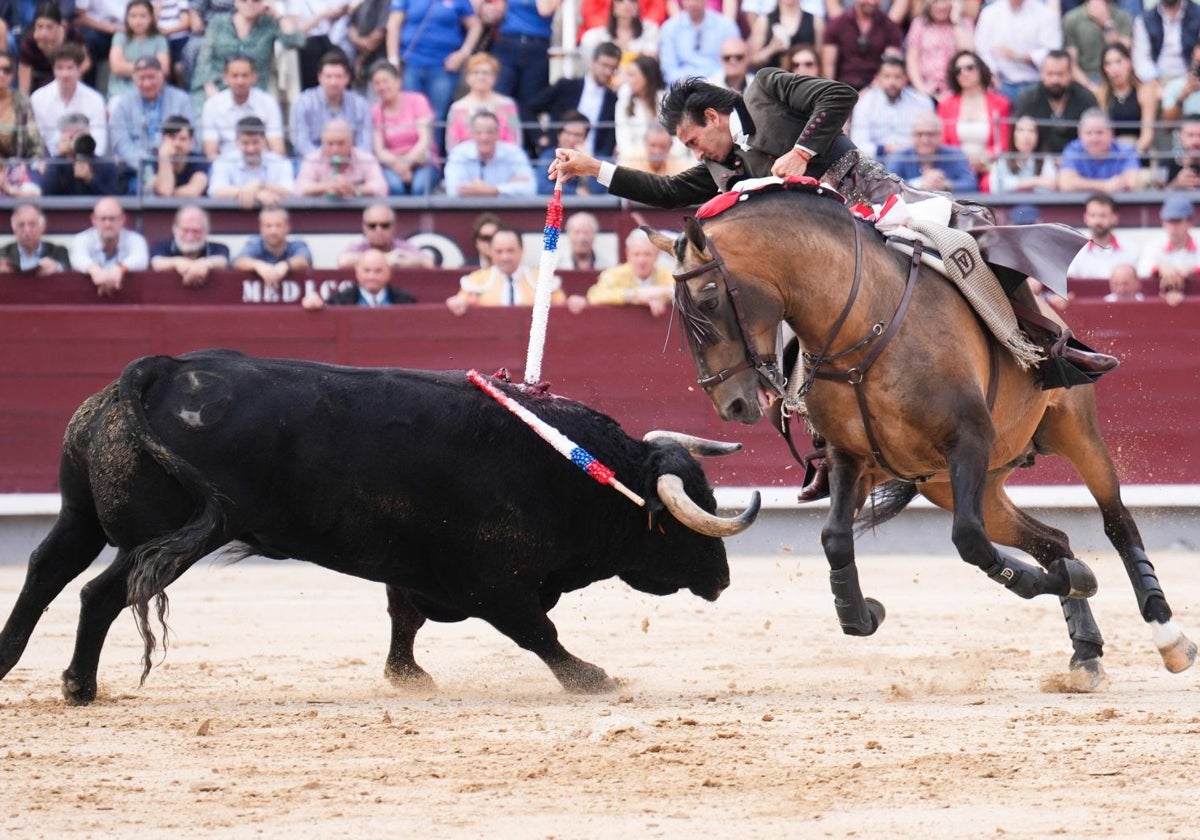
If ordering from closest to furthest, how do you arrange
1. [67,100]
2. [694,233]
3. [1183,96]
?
[694,233]
[67,100]
[1183,96]

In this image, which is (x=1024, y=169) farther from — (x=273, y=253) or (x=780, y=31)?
(x=273, y=253)

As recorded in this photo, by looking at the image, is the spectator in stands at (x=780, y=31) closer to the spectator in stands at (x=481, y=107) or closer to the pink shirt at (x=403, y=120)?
the spectator in stands at (x=481, y=107)

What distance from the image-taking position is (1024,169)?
10.1m

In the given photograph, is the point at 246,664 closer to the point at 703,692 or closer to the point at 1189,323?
the point at 703,692

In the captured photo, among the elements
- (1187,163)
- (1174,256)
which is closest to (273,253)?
(1174,256)

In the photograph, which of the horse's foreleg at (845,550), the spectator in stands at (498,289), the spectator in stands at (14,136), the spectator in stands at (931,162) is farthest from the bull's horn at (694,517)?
the spectator in stands at (14,136)

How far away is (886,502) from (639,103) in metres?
4.21

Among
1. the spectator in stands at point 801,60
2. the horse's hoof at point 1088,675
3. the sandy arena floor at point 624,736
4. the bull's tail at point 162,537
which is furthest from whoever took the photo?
the spectator in stands at point 801,60

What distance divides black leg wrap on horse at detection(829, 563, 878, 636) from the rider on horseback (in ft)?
2.74

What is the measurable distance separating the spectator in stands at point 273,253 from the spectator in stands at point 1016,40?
424 cm

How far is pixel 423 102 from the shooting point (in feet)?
33.7

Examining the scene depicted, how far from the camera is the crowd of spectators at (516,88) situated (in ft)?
32.7

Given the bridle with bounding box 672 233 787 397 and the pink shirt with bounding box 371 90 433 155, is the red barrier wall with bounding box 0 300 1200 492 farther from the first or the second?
the bridle with bounding box 672 233 787 397

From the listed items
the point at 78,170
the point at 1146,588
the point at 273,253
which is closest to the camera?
the point at 1146,588
